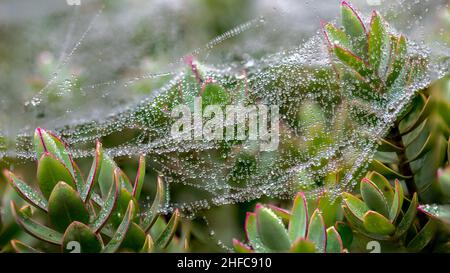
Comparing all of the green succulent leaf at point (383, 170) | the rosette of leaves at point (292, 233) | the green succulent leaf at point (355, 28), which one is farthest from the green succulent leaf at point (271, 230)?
the green succulent leaf at point (355, 28)

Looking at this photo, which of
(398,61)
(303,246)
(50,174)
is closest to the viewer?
(303,246)

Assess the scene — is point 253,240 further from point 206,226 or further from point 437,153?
point 437,153

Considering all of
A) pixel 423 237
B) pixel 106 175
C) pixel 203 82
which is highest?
pixel 203 82

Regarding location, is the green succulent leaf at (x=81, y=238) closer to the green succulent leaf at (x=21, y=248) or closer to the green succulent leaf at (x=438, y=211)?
the green succulent leaf at (x=21, y=248)

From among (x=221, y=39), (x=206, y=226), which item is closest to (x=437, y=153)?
(x=206, y=226)

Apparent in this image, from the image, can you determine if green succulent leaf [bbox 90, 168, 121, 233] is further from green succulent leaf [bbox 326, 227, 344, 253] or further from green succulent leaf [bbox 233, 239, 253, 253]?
green succulent leaf [bbox 326, 227, 344, 253]

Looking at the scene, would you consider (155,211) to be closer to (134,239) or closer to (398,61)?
(134,239)

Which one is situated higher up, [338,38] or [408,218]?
[338,38]

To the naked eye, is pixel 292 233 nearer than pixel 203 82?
Yes

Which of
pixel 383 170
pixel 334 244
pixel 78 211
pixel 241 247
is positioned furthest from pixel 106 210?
pixel 383 170
